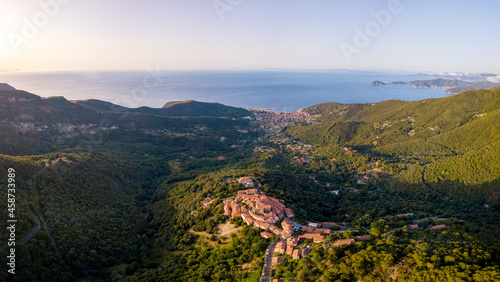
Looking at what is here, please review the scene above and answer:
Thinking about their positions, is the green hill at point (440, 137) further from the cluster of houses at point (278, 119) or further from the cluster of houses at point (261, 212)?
the cluster of houses at point (261, 212)

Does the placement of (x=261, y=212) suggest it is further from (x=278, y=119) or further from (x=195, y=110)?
(x=195, y=110)

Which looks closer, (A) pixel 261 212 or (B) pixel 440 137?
(A) pixel 261 212

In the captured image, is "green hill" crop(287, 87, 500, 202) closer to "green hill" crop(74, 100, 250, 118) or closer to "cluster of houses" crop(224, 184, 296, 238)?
"cluster of houses" crop(224, 184, 296, 238)

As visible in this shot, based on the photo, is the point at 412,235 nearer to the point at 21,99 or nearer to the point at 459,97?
the point at 459,97

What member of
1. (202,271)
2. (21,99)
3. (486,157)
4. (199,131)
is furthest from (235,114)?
(202,271)

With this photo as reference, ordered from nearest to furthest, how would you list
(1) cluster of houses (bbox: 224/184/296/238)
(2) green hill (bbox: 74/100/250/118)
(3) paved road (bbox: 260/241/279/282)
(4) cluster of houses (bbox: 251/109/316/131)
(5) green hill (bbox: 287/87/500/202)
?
1. (3) paved road (bbox: 260/241/279/282)
2. (1) cluster of houses (bbox: 224/184/296/238)
3. (5) green hill (bbox: 287/87/500/202)
4. (4) cluster of houses (bbox: 251/109/316/131)
5. (2) green hill (bbox: 74/100/250/118)

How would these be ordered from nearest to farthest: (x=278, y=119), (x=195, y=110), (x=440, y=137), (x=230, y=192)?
(x=230, y=192) → (x=440, y=137) → (x=278, y=119) → (x=195, y=110)

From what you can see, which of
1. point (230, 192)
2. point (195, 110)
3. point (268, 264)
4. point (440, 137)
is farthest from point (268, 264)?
point (195, 110)

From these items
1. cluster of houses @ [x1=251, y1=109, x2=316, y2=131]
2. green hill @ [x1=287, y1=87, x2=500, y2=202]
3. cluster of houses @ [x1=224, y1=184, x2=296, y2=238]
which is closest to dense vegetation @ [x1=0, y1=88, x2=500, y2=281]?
green hill @ [x1=287, y1=87, x2=500, y2=202]

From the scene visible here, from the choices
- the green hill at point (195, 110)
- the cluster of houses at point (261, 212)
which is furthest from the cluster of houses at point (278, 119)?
Result: the cluster of houses at point (261, 212)
